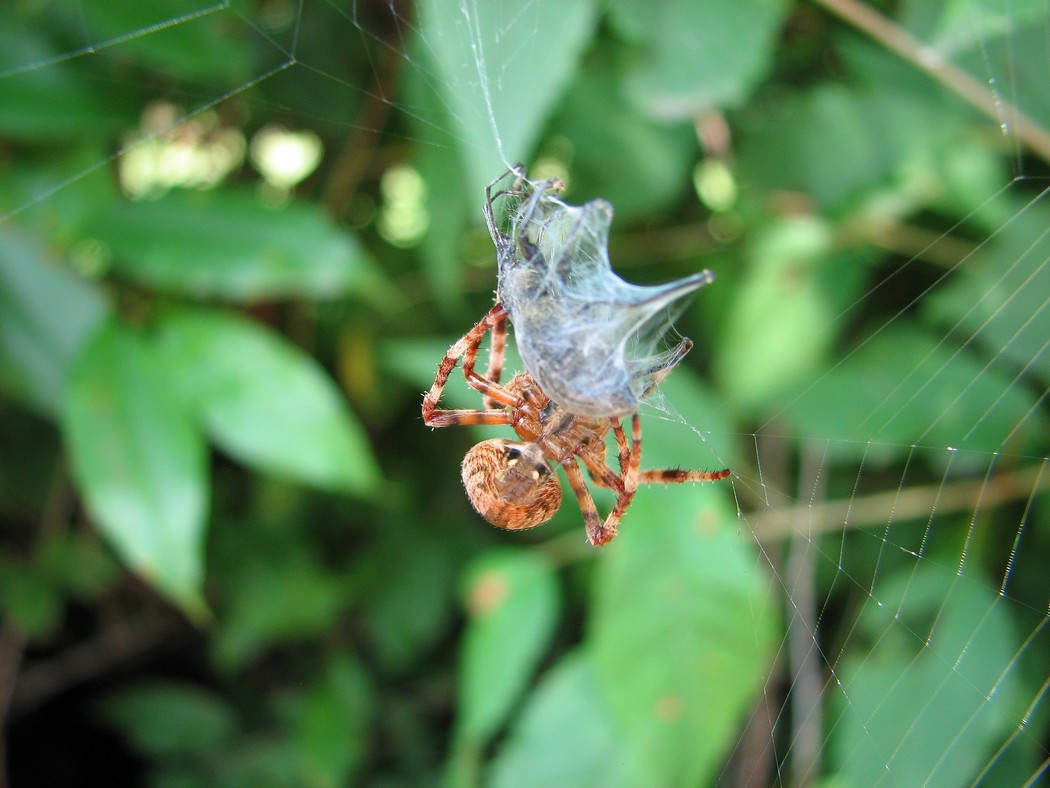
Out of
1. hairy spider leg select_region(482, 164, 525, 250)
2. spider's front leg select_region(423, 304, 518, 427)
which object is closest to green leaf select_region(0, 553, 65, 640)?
spider's front leg select_region(423, 304, 518, 427)

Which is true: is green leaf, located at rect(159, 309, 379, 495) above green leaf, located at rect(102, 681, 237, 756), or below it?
above

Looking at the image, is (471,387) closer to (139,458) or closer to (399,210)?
(139,458)

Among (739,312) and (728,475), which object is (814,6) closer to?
(739,312)

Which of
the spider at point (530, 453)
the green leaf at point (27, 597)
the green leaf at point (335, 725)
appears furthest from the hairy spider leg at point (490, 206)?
the green leaf at point (27, 597)

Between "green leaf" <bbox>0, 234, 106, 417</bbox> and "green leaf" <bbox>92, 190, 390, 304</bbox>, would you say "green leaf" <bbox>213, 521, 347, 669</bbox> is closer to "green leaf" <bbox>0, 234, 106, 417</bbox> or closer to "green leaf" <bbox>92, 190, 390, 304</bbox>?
"green leaf" <bbox>0, 234, 106, 417</bbox>

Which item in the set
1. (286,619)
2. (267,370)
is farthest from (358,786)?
(267,370)

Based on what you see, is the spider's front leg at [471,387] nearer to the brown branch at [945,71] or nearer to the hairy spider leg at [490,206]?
the hairy spider leg at [490,206]
